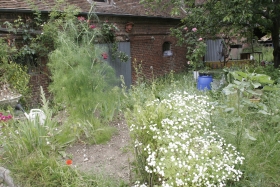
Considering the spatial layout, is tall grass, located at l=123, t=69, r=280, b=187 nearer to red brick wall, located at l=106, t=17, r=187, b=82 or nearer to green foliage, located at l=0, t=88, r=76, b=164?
green foliage, located at l=0, t=88, r=76, b=164

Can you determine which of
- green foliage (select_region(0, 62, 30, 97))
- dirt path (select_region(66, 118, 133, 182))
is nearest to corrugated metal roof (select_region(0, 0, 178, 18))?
green foliage (select_region(0, 62, 30, 97))

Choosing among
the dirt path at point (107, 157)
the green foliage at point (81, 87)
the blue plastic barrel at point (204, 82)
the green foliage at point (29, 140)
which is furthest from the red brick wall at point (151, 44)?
the green foliage at point (29, 140)

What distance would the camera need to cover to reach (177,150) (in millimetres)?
2605

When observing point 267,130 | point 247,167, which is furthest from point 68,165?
point 267,130

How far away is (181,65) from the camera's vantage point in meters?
13.9

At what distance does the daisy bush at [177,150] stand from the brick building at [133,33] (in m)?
5.04

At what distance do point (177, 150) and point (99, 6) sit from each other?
8348 mm

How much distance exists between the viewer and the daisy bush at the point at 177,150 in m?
2.54

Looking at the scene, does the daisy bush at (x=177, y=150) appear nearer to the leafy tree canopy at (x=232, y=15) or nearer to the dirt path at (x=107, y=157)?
the dirt path at (x=107, y=157)

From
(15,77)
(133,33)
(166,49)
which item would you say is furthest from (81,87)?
(166,49)

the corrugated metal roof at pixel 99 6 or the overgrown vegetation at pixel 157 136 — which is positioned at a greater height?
the corrugated metal roof at pixel 99 6

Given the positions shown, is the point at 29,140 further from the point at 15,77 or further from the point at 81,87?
the point at 15,77

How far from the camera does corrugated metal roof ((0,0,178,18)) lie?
7.21m

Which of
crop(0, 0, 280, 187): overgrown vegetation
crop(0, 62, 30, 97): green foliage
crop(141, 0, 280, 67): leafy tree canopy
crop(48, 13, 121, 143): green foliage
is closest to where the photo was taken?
crop(0, 0, 280, 187): overgrown vegetation
